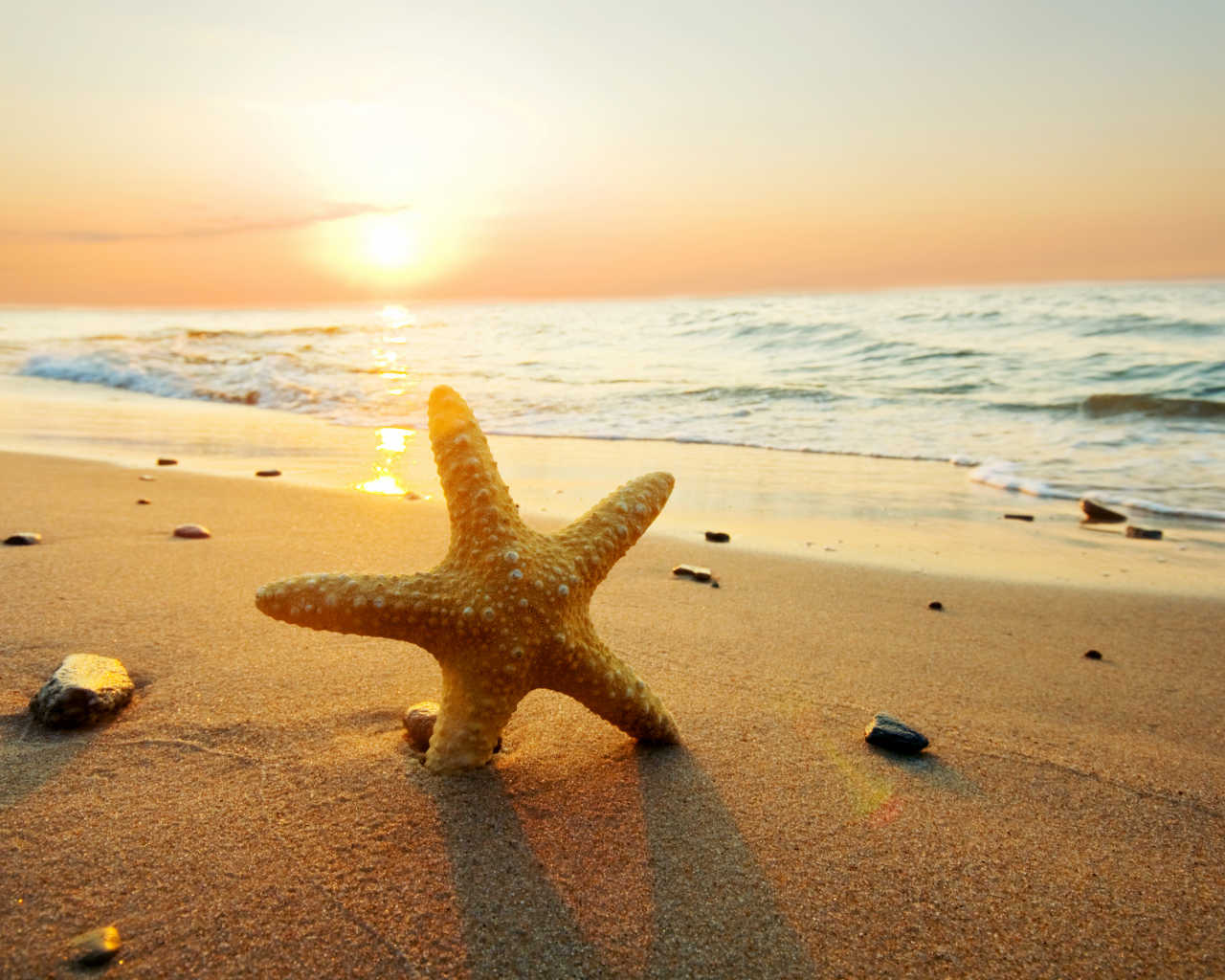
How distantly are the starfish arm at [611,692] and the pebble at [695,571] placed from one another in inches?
85.4

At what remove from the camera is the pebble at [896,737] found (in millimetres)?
2867

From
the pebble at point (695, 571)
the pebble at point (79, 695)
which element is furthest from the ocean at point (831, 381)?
the pebble at point (79, 695)

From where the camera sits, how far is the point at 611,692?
252 cm

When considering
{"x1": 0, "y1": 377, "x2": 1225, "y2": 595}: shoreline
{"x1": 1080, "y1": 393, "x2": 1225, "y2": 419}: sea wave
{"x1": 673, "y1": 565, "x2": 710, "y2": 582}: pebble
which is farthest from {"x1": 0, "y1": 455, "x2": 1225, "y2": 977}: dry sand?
{"x1": 1080, "y1": 393, "x2": 1225, "y2": 419}: sea wave

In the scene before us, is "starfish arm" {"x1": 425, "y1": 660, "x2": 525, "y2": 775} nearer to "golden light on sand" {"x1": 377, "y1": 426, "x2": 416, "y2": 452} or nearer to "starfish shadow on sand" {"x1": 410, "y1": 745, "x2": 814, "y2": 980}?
"starfish shadow on sand" {"x1": 410, "y1": 745, "x2": 814, "y2": 980}

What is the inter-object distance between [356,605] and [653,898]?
1086 mm

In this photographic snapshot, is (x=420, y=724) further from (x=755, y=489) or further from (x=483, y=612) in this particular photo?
(x=755, y=489)

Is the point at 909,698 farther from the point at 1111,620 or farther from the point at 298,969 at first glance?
the point at 298,969

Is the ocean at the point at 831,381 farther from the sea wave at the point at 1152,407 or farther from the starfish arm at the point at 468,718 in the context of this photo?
the starfish arm at the point at 468,718

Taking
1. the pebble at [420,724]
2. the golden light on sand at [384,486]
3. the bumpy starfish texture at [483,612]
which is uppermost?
the bumpy starfish texture at [483,612]

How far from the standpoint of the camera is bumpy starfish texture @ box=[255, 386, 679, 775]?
2344 millimetres

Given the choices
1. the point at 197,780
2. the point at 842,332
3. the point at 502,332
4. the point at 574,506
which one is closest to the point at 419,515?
the point at 574,506

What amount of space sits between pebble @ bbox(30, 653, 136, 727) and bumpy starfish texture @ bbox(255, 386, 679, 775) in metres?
0.83

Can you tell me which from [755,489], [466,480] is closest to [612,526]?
[466,480]
